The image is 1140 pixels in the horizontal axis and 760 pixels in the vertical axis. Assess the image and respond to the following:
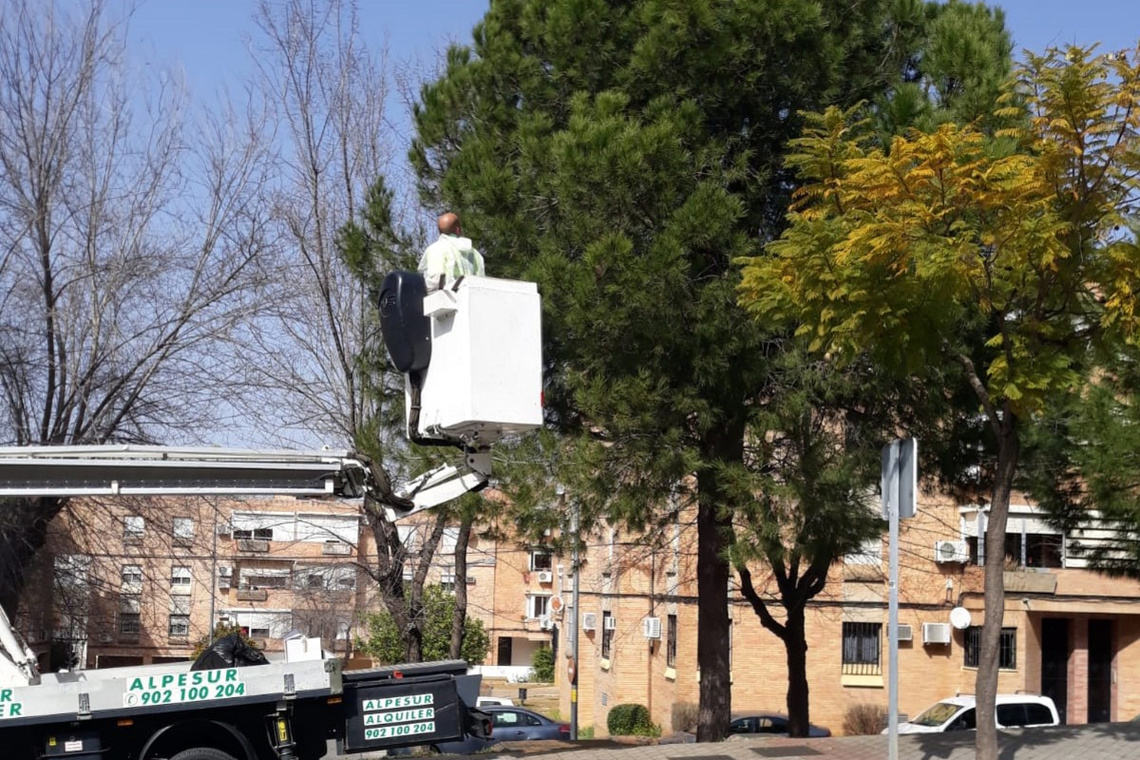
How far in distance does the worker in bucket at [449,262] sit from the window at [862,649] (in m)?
27.6

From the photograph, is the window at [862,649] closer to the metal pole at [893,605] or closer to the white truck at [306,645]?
the metal pole at [893,605]

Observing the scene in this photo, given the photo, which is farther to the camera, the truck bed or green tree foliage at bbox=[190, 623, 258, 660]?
green tree foliage at bbox=[190, 623, 258, 660]

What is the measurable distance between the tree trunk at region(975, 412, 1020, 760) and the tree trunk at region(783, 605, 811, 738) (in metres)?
8.70

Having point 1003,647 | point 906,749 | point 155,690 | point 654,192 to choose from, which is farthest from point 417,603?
point 1003,647

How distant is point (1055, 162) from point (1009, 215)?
1.82 ft

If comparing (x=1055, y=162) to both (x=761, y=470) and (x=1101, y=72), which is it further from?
(x=761, y=470)

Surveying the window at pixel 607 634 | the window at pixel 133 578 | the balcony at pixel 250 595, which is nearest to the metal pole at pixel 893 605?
the window at pixel 133 578

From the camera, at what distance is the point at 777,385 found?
14508 millimetres

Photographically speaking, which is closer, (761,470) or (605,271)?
(605,271)

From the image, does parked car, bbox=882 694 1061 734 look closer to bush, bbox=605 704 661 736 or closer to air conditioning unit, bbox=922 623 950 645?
air conditioning unit, bbox=922 623 950 645

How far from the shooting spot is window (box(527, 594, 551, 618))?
62031mm

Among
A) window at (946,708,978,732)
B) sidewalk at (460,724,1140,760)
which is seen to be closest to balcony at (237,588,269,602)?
window at (946,708,978,732)

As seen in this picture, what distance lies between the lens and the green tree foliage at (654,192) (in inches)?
546

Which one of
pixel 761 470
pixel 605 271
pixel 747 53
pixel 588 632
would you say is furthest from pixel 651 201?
pixel 588 632
